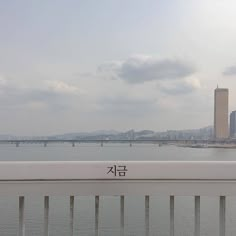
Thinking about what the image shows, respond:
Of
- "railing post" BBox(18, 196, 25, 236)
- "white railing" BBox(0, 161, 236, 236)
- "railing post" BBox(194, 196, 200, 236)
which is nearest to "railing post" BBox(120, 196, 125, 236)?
"white railing" BBox(0, 161, 236, 236)

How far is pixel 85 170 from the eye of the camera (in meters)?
1.84

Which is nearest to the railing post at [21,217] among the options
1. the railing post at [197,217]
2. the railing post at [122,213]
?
the railing post at [122,213]

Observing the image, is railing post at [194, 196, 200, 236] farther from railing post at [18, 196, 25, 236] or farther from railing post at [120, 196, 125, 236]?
railing post at [18, 196, 25, 236]

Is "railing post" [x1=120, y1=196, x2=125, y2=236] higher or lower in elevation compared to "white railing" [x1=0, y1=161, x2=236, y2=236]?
lower

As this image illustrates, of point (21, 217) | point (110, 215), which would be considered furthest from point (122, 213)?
point (21, 217)

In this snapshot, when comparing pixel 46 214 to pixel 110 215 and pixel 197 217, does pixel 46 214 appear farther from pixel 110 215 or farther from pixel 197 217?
pixel 197 217

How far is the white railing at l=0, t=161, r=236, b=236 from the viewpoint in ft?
5.99

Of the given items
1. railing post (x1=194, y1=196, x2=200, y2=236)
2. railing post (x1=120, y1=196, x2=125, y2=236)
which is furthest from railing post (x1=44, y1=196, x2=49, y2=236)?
railing post (x1=194, y1=196, x2=200, y2=236)

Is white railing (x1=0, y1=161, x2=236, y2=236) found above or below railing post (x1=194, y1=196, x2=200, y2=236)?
above

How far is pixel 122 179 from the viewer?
72.7 inches

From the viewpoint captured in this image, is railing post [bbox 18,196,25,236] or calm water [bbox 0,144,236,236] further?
calm water [bbox 0,144,236,236]

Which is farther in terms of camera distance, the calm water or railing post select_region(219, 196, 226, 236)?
the calm water

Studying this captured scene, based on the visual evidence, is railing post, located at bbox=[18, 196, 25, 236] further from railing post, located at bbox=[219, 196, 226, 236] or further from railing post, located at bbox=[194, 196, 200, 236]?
railing post, located at bbox=[219, 196, 226, 236]

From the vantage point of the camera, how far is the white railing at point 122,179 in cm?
183
